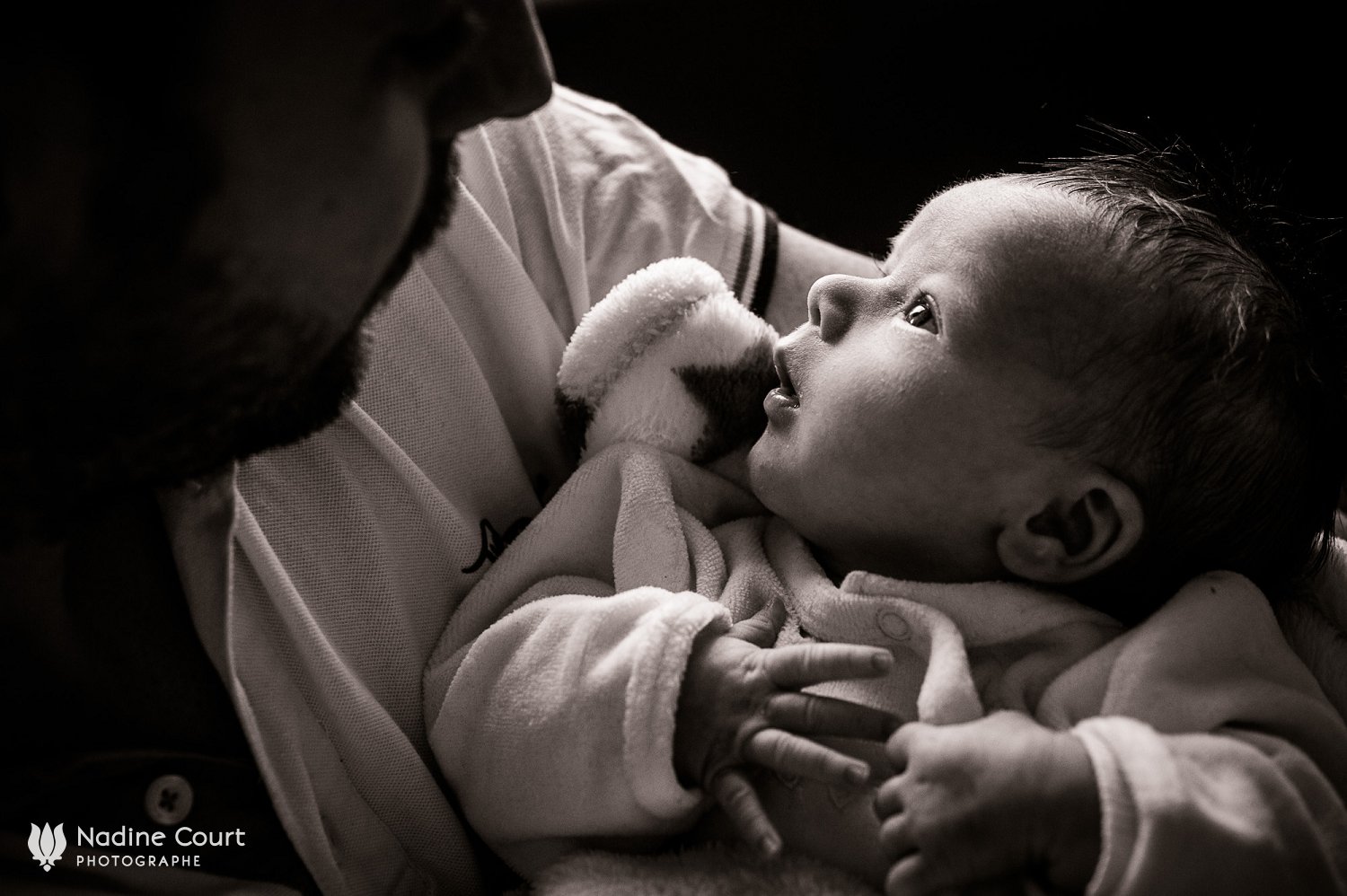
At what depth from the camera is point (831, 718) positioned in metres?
0.77

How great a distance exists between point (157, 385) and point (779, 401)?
0.50 metres

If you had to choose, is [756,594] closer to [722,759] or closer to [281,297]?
[722,759]

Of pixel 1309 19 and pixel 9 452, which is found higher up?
pixel 1309 19

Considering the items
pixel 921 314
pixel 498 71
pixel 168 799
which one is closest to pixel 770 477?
pixel 921 314

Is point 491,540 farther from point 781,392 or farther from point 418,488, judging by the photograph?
point 781,392

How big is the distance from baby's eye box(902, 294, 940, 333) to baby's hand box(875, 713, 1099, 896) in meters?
0.34

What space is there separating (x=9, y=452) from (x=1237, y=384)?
0.83m

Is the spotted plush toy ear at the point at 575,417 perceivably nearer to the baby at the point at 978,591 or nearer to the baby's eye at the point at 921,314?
the baby at the point at 978,591

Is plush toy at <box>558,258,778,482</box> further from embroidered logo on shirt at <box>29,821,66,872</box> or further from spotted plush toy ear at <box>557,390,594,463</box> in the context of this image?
embroidered logo on shirt at <box>29,821,66,872</box>

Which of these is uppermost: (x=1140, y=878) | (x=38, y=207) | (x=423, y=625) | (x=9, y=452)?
(x=38, y=207)

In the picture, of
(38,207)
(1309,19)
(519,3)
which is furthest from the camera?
(1309,19)

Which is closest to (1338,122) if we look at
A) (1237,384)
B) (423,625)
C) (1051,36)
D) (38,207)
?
(1051,36)

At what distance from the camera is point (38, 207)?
0.62 meters

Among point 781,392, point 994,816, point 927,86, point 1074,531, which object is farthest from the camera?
point 927,86
